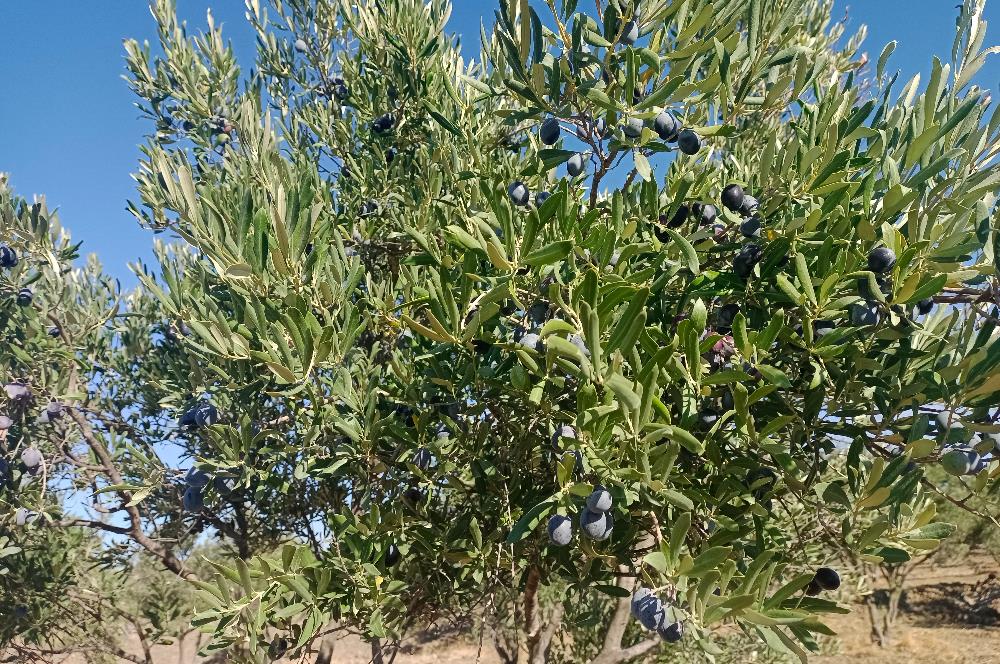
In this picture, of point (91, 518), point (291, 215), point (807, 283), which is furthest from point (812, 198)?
point (91, 518)

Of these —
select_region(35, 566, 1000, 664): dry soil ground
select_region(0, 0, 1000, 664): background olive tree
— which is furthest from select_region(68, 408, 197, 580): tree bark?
select_region(35, 566, 1000, 664): dry soil ground

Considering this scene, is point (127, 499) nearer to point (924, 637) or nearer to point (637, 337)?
point (637, 337)

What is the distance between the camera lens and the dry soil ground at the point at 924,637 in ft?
46.4

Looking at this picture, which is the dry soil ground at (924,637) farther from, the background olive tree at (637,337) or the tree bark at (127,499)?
the background olive tree at (637,337)

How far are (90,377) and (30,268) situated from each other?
2.79 ft

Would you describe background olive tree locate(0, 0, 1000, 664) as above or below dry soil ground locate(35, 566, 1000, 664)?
above

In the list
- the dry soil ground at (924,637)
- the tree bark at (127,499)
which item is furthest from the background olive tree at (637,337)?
the dry soil ground at (924,637)

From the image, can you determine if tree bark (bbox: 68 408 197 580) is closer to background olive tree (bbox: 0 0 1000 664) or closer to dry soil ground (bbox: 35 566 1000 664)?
background olive tree (bbox: 0 0 1000 664)

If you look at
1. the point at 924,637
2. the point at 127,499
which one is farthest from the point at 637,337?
the point at 924,637

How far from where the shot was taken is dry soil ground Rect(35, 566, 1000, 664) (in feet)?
46.4

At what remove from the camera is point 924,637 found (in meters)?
16.0

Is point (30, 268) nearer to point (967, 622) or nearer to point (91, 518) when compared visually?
point (91, 518)

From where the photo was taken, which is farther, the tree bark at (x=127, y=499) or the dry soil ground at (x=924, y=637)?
the dry soil ground at (x=924, y=637)

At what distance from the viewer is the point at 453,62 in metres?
3.70
